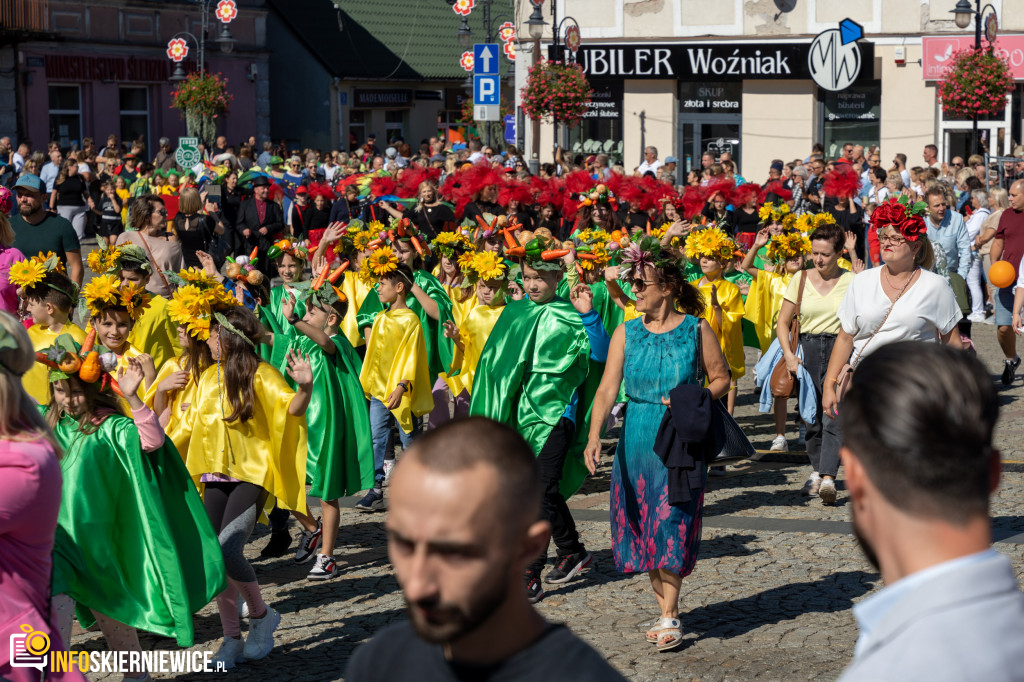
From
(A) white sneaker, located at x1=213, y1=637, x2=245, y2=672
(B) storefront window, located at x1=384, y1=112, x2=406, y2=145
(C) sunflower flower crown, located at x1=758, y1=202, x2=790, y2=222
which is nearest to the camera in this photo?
(A) white sneaker, located at x1=213, y1=637, x2=245, y2=672

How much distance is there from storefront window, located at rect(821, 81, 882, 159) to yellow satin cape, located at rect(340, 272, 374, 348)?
77.8 feet

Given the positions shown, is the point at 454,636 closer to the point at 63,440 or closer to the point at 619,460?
the point at 63,440

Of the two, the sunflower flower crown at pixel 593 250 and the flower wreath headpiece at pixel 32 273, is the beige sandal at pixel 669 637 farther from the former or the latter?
the flower wreath headpiece at pixel 32 273

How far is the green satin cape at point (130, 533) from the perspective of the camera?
5.27 meters

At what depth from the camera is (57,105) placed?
3491 cm

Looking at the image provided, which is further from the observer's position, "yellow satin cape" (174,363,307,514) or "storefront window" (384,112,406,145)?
"storefront window" (384,112,406,145)

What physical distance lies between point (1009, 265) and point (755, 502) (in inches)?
153

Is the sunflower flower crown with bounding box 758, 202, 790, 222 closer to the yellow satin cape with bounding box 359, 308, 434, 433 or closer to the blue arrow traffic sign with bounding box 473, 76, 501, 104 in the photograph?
the yellow satin cape with bounding box 359, 308, 434, 433

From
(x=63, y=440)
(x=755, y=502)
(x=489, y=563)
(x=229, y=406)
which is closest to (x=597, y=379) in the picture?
→ (x=755, y=502)

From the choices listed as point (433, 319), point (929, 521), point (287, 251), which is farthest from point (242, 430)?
point (929, 521)

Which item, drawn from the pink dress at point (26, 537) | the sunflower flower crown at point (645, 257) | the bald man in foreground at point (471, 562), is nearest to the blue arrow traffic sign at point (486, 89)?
the sunflower flower crown at point (645, 257)

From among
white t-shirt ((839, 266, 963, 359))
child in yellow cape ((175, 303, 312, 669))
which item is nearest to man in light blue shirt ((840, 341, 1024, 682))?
child in yellow cape ((175, 303, 312, 669))

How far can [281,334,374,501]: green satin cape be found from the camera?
24.3 feet

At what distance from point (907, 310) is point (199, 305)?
11.4 feet
